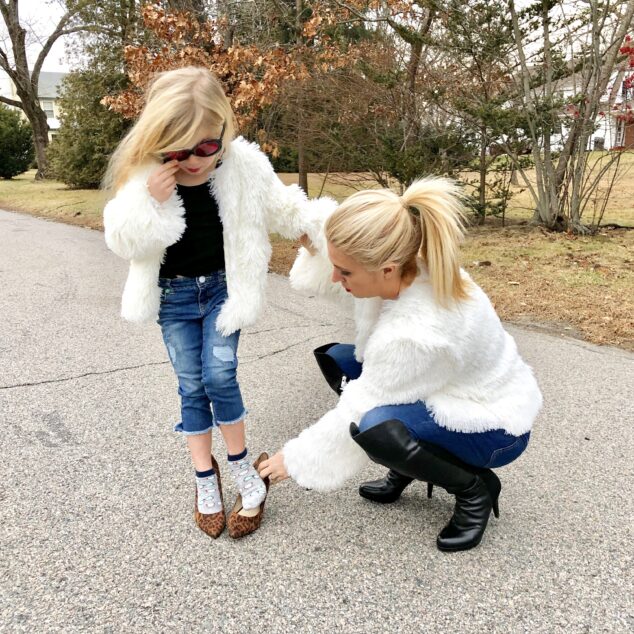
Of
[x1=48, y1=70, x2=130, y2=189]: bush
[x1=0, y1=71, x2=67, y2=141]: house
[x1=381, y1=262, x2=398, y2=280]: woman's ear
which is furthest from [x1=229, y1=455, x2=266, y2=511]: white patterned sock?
[x1=0, y1=71, x2=67, y2=141]: house

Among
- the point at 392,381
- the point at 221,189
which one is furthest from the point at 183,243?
the point at 392,381

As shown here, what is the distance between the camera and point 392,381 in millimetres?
1820

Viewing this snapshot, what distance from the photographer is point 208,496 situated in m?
2.17

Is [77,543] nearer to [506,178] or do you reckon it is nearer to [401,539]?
[401,539]

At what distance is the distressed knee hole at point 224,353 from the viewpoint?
7.04 ft

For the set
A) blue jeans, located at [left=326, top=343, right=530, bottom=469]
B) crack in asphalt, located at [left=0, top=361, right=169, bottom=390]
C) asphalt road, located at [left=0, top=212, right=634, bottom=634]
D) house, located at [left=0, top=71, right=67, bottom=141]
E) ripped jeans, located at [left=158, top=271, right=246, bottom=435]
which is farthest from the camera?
house, located at [left=0, top=71, right=67, bottom=141]

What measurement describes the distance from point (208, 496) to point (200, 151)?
1.21 metres

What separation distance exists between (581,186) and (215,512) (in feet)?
24.8

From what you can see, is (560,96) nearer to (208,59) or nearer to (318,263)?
(208,59)

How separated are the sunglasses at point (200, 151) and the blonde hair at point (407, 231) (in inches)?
20.1

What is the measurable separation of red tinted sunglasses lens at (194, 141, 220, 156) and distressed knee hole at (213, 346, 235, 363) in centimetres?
68

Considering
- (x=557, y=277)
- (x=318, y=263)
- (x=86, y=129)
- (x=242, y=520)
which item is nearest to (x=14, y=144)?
(x=86, y=129)

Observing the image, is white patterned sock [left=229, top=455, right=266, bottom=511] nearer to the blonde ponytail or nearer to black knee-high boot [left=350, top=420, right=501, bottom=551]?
black knee-high boot [left=350, top=420, right=501, bottom=551]

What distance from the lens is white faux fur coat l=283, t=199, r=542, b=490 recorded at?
1.79m
